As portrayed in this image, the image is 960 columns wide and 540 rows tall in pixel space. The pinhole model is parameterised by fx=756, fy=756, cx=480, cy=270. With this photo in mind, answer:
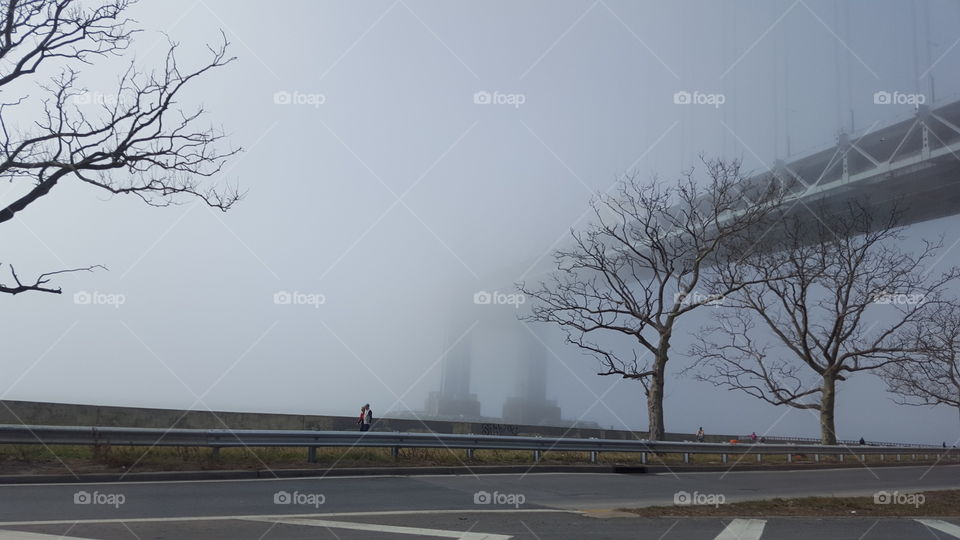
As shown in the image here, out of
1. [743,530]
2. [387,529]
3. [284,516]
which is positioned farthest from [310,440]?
[743,530]

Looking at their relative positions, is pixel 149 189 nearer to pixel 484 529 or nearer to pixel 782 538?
pixel 484 529

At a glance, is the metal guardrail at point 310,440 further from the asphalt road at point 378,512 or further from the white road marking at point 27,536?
the white road marking at point 27,536

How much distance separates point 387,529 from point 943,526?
6.83m


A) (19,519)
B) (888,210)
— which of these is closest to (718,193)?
(888,210)

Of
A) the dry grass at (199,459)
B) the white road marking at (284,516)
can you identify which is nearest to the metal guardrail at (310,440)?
the dry grass at (199,459)

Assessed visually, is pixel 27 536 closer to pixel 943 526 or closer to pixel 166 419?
pixel 943 526

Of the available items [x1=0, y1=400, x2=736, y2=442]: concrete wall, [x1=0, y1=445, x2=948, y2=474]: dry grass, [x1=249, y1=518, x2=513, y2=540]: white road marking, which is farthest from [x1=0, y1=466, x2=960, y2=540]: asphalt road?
[x1=0, y1=400, x2=736, y2=442]: concrete wall

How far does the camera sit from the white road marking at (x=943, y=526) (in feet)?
28.7

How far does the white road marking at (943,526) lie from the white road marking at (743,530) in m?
2.00

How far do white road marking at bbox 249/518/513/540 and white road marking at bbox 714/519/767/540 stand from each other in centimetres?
244

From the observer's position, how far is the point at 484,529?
804 centimetres

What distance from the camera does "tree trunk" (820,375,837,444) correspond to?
2986 cm

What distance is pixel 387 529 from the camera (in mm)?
7883

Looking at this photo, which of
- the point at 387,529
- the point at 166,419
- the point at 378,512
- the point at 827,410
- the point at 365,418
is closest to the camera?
the point at 387,529
